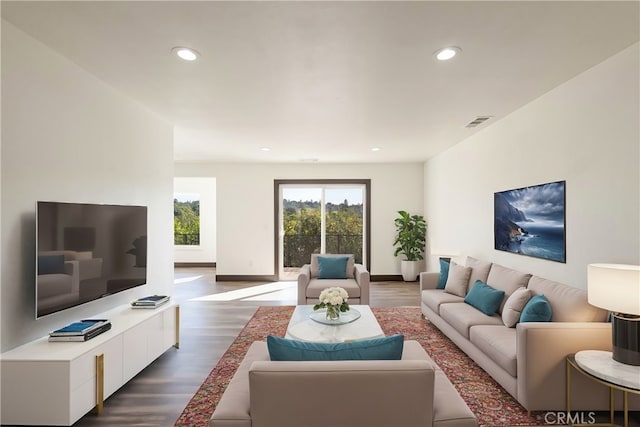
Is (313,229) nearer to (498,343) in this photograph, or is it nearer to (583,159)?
(498,343)

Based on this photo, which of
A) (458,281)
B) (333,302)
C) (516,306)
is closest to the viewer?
(516,306)

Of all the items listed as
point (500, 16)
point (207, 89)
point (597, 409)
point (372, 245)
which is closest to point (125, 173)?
point (207, 89)

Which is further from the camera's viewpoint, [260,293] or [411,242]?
[411,242]

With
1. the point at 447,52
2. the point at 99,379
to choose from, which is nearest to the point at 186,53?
the point at 447,52

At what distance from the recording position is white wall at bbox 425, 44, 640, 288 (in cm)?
251

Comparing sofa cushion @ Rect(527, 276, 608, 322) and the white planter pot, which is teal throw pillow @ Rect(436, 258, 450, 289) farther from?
the white planter pot

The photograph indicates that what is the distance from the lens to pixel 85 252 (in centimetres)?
276

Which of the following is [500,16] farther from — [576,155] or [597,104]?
[576,155]

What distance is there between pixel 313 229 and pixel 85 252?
5456 millimetres

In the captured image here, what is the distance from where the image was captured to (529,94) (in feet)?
11.1

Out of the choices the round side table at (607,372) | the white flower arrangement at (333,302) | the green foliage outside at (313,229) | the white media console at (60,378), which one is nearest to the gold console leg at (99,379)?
the white media console at (60,378)

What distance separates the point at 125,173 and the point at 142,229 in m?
0.61

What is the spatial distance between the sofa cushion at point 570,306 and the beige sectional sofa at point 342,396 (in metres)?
1.62

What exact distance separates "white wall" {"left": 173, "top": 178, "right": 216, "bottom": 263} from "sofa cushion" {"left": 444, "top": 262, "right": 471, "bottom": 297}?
7.50m
